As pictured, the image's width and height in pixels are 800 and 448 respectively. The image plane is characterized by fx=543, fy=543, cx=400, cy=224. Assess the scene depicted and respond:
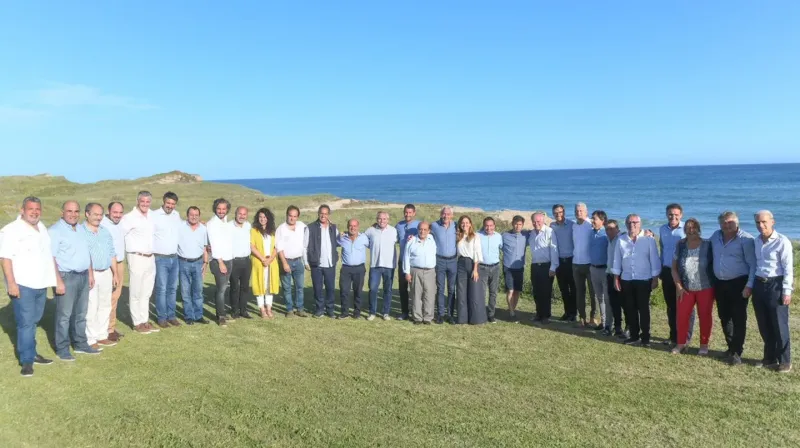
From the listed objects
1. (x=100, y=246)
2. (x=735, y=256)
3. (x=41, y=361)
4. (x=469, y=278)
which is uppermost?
(x=100, y=246)

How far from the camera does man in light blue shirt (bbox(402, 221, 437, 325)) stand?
27.1 feet

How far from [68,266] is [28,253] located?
53cm

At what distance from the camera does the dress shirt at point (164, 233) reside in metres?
7.57

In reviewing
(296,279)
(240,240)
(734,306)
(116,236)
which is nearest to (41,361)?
(116,236)

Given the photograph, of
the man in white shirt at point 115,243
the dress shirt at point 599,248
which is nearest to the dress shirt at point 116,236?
the man in white shirt at point 115,243

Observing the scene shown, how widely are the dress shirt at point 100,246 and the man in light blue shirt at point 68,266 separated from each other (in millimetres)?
114

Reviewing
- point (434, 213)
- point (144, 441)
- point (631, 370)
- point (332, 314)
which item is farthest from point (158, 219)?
point (434, 213)

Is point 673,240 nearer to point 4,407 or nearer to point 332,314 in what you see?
point 332,314

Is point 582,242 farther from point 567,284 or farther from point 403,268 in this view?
point 403,268

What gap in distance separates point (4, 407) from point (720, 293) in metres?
7.59

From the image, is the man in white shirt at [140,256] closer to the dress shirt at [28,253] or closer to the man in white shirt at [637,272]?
the dress shirt at [28,253]

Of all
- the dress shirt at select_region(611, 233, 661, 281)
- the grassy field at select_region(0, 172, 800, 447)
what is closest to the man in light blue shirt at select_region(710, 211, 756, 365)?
the grassy field at select_region(0, 172, 800, 447)

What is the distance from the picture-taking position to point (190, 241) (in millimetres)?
7797

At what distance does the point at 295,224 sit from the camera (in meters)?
8.67
